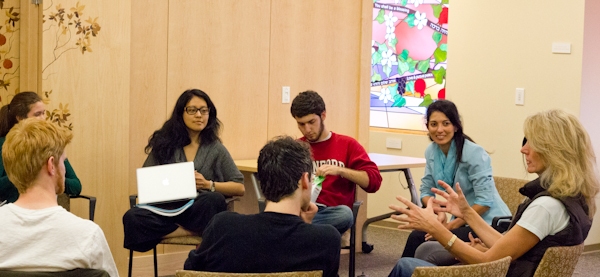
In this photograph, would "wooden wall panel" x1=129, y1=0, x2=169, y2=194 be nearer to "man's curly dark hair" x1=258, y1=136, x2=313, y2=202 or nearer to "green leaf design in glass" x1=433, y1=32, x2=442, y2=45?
"man's curly dark hair" x1=258, y1=136, x2=313, y2=202

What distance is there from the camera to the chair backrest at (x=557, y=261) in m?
1.88

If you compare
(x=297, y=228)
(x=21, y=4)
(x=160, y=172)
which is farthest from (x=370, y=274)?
(x=21, y=4)

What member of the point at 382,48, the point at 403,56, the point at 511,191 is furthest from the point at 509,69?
the point at 511,191

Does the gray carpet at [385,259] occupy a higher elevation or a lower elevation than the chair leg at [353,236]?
lower

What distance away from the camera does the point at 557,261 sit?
6.19ft

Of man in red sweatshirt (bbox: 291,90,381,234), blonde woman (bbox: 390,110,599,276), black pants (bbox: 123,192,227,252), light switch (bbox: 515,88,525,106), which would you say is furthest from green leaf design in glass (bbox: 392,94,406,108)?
blonde woman (bbox: 390,110,599,276)

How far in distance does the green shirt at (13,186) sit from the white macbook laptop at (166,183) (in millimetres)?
484

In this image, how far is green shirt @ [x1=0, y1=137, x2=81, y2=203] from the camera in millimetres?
2962

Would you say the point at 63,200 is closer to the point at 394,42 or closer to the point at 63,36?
the point at 63,36

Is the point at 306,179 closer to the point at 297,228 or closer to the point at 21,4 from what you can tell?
the point at 297,228

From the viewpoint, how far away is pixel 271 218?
5.76ft

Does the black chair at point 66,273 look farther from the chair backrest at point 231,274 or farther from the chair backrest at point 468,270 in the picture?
the chair backrest at point 468,270

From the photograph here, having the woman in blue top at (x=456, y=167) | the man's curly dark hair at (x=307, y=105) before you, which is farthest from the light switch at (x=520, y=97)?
the man's curly dark hair at (x=307, y=105)

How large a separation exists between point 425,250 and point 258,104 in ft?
6.55
